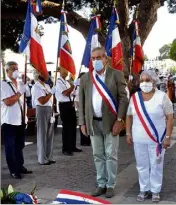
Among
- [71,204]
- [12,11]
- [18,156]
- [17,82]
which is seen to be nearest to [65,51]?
[17,82]

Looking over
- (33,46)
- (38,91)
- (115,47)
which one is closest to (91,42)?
(115,47)

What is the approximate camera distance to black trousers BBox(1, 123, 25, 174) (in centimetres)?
591

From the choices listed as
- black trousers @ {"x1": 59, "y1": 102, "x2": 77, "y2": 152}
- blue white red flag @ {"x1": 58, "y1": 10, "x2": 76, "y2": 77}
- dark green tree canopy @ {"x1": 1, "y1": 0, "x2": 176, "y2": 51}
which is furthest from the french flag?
dark green tree canopy @ {"x1": 1, "y1": 0, "x2": 176, "y2": 51}

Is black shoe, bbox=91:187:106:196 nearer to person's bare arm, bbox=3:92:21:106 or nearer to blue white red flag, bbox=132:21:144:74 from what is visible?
person's bare arm, bbox=3:92:21:106

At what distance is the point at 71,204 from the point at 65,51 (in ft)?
15.1

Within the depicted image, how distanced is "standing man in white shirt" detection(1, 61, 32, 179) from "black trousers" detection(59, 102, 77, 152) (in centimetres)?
180

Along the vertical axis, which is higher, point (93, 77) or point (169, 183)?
point (93, 77)

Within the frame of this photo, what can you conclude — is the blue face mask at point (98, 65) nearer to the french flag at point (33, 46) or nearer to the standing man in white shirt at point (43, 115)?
the french flag at point (33, 46)

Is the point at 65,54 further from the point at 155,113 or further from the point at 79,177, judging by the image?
the point at 155,113

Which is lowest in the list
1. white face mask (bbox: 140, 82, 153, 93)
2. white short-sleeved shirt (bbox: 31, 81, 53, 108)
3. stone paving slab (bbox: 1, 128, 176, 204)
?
stone paving slab (bbox: 1, 128, 176, 204)

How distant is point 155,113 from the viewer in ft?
15.4

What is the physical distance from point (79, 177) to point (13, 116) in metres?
1.39

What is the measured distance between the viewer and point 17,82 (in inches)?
235

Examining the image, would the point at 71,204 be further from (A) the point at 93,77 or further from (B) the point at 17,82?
(B) the point at 17,82
